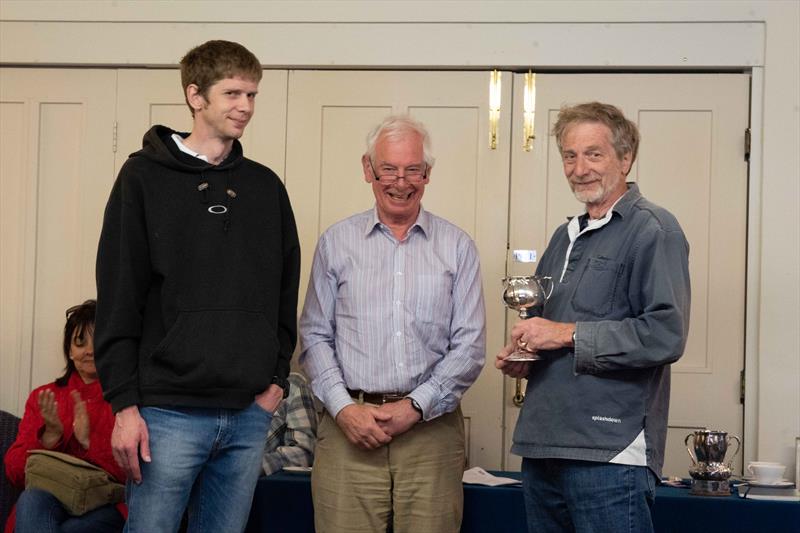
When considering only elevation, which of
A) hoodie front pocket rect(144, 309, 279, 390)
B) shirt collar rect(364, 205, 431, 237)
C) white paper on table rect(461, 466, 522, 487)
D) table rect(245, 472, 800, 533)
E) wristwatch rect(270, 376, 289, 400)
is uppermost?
shirt collar rect(364, 205, 431, 237)

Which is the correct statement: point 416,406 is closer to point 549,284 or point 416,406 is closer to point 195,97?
point 549,284

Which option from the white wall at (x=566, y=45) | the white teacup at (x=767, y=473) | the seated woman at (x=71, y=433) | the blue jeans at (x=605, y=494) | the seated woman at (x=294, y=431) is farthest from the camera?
the white wall at (x=566, y=45)

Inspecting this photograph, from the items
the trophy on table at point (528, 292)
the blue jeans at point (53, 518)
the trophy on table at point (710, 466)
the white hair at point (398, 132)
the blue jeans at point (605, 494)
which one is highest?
the white hair at point (398, 132)

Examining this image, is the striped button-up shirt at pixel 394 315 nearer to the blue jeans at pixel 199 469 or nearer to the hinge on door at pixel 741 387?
the blue jeans at pixel 199 469

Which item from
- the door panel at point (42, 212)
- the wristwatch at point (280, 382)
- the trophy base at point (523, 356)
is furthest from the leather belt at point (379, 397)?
the door panel at point (42, 212)

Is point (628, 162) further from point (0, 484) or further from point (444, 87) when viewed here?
point (0, 484)

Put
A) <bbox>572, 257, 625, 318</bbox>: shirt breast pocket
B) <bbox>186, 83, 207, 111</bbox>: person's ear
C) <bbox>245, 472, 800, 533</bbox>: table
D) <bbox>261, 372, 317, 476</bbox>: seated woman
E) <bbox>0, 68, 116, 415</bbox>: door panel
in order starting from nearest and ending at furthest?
<bbox>572, 257, 625, 318</bbox>: shirt breast pocket, <bbox>186, 83, 207, 111</bbox>: person's ear, <bbox>245, 472, 800, 533</bbox>: table, <bbox>261, 372, 317, 476</bbox>: seated woman, <bbox>0, 68, 116, 415</bbox>: door panel

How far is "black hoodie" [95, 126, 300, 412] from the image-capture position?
2469 mm

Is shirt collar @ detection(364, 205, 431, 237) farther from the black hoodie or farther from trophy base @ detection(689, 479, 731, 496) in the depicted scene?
trophy base @ detection(689, 479, 731, 496)

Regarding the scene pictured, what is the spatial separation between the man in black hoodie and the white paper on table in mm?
1099

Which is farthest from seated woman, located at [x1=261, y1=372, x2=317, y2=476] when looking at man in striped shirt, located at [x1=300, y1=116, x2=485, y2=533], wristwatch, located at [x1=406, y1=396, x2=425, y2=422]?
wristwatch, located at [x1=406, y1=396, x2=425, y2=422]

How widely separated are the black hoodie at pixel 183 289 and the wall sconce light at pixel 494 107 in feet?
6.08

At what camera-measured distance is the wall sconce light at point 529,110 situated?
171 inches

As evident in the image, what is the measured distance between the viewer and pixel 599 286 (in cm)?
253
